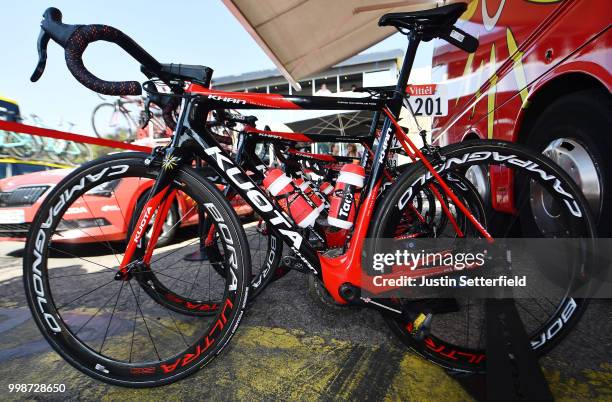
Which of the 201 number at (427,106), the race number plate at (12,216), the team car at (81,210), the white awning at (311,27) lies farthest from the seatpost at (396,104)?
the white awning at (311,27)

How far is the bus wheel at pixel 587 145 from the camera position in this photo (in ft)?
5.39

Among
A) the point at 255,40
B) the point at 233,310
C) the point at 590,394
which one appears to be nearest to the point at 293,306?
the point at 233,310

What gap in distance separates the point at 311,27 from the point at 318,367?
6.33 metres

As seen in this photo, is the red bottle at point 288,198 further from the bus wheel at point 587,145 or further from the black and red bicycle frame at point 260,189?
the bus wheel at point 587,145

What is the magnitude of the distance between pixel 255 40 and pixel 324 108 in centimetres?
499

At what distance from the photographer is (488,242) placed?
1461mm

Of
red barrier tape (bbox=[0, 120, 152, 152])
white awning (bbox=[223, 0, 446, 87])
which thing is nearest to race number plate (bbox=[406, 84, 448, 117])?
white awning (bbox=[223, 0, 446, 87])

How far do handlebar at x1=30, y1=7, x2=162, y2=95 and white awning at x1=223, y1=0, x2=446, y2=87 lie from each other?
403cm

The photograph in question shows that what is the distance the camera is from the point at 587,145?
174cm

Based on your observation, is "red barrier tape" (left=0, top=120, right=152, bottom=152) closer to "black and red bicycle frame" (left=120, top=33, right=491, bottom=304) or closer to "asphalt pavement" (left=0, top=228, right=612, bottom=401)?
"black and red bicycle frame" (left=120, top=33, right=491, bottom=304)

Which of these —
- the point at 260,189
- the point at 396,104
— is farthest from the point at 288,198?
the point at 396,104

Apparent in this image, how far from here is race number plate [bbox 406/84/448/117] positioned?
4.28 m

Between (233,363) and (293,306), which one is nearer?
(233,363)

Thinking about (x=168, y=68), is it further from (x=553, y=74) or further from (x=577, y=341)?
(x=577, y=341)
